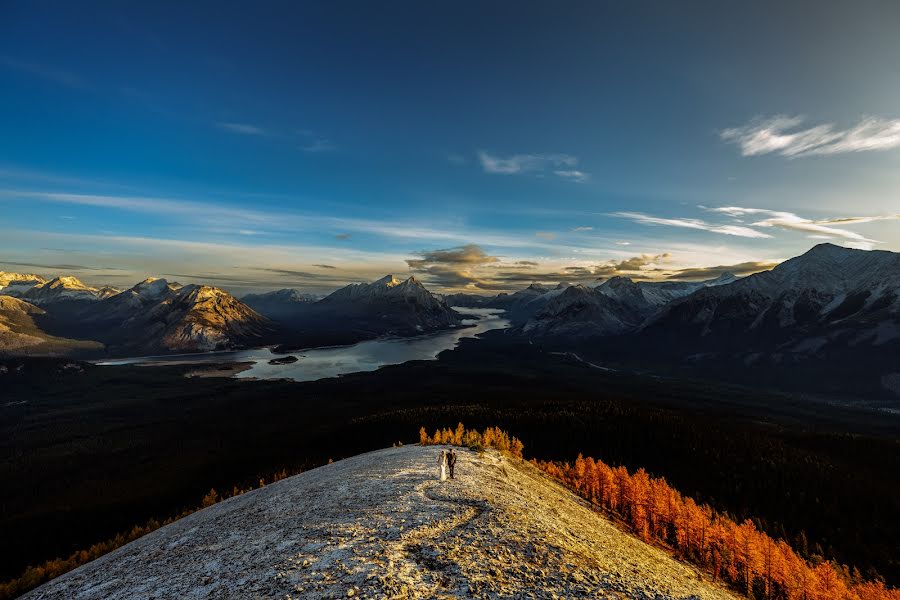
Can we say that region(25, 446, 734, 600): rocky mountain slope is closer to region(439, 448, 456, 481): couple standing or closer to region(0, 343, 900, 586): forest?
region(439, 448, 456, 481): couple standing

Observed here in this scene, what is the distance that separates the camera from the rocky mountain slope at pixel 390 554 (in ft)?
50.0

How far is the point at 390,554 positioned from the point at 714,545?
49.2 metres

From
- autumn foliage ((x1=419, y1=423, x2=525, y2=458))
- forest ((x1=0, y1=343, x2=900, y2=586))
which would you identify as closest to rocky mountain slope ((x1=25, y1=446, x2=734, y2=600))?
autumn foliage ((x1=419, y1=423, x2=525, y2=458))

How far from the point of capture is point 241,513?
1141 inches

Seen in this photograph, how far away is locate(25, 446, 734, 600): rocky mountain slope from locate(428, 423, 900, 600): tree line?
854 inches

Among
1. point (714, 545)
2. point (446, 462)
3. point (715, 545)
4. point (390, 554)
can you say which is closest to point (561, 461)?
point (714, 545)

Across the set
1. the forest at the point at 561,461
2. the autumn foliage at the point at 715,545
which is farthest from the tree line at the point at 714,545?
the forest at the point at 561,461

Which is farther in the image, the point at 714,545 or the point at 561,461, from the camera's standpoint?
the point at 561,461

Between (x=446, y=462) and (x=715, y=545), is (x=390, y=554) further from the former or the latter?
(x=715, y=545)

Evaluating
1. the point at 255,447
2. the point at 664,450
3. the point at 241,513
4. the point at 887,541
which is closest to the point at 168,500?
the point at 255,447

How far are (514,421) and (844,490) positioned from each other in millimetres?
85071

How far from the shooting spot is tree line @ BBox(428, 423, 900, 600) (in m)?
40.2

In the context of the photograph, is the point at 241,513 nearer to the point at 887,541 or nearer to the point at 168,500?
the point at 168,500

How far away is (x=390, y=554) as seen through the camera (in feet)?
55.4
